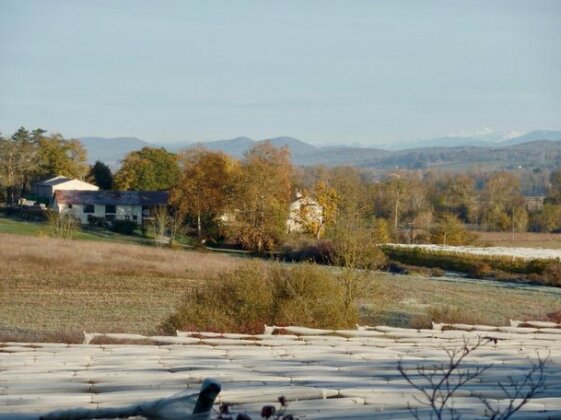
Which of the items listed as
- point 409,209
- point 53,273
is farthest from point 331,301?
point 409,209

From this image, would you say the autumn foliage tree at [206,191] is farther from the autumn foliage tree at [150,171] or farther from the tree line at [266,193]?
the autumn foliage tree at [150,171]

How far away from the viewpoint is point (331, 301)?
1773 centimetres

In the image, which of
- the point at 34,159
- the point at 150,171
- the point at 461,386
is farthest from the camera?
the point at 34,159

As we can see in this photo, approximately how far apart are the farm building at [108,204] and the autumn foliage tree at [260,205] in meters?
14.0

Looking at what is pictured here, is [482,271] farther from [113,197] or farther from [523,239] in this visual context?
[113,197]

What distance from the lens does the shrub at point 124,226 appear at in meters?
68.7

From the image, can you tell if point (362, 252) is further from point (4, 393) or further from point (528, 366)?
point (4, 393)

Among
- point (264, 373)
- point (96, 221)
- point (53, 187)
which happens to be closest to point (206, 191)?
point (96, 221)

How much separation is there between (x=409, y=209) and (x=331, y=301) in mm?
69571

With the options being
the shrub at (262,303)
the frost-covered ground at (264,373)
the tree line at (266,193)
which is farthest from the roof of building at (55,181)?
the frost-covered ground at (264,373)

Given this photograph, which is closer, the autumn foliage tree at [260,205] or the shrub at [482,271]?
the shrub at [482,271]

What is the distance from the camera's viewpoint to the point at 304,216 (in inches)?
2527

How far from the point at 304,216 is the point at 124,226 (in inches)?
586

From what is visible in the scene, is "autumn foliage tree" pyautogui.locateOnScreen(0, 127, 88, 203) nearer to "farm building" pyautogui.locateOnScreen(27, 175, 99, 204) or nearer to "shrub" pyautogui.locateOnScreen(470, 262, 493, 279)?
"farm building" pyautogui.locateOnScreen(27, 175, 99, 204)
